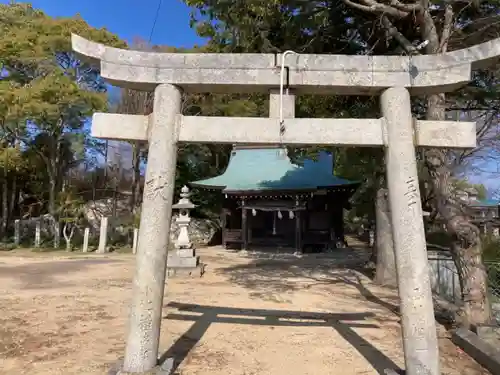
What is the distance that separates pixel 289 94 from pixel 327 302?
4.90 metres

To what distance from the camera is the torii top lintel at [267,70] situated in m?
3.86

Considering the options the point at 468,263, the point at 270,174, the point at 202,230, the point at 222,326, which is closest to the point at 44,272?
the point at 222,326

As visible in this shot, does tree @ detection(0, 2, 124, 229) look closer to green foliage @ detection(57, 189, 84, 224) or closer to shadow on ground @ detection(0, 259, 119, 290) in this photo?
green foliage @ detection(57, 189, 84, 224)

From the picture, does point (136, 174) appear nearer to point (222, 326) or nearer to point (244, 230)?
point (244, 230)

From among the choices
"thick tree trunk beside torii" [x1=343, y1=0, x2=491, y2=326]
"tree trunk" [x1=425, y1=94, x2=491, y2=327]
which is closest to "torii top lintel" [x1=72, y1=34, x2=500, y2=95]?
"thick tree trunk beside torii" [x1=343, y1=0, x2=491, y2=326]

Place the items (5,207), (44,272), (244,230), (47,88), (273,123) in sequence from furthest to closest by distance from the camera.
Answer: (5,207) → (244,230) → (47,88) → (44,272) → (273,123)

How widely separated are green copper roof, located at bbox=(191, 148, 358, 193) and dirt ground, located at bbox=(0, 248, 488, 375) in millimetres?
7559

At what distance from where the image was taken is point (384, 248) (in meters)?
9.75

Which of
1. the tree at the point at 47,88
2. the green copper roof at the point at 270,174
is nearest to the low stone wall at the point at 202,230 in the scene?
the green copper roof at the point at 270,174

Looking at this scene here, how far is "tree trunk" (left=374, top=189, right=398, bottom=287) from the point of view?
9484 mm

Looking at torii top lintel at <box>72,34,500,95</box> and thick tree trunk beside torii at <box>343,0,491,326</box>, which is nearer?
torii top lintel at <box>72,34,500,95</box>

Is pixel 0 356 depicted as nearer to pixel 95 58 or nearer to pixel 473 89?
pixel 95 58

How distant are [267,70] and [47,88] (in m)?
15.8

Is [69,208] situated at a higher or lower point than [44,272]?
higher
